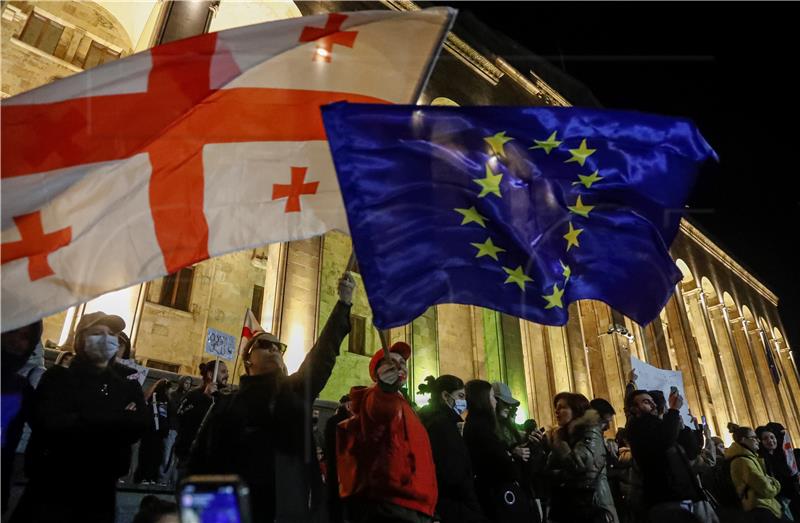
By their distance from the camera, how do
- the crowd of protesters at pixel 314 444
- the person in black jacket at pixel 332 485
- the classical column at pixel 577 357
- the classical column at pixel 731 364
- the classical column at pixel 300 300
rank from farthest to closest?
the classical column at pixel 731 364 < the classical column at pixel 577 357 < the classical column at pixel 300 300 < the person in black jacket at pixel 332 485 < the crowd of protesters at pixel 314 444

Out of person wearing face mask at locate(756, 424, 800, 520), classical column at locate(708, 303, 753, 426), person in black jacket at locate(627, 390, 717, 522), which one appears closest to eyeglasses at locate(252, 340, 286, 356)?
person in black jacket at locate(627, 390, 717, 522)

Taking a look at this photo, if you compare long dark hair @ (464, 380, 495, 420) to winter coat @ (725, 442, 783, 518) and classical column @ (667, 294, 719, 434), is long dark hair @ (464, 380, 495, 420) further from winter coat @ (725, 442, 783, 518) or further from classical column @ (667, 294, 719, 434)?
classical column @ (667, 294, 719, 434)

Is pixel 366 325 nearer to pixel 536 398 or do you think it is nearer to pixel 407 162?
pixel 536 398

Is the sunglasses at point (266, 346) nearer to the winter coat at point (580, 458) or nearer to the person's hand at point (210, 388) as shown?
the person's hand at point (210, 388)

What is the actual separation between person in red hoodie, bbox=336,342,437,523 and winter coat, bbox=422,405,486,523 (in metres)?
0.22

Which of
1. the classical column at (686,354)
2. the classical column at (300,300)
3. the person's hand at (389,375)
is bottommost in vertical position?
the person's hand at (389,375)

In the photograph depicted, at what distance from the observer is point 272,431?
3262 millimetres

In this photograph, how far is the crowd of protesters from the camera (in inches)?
117

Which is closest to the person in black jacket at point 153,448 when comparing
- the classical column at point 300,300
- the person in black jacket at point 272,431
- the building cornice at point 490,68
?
the person in black jacket at point 272,431

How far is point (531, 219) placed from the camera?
157 inches

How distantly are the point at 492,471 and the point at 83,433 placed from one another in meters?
3.07

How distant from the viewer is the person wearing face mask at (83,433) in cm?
285

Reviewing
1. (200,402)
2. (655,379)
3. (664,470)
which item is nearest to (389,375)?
(200,402)

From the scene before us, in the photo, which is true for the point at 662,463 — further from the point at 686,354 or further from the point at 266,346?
the point at 686,354
